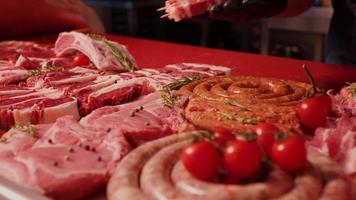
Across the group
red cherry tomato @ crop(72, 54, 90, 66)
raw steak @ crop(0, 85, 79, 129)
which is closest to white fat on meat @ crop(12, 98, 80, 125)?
raw steak @ crop(0, 85, 79, 129)

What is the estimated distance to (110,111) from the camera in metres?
2.28

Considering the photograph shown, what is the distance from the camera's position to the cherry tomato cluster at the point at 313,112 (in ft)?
6.81

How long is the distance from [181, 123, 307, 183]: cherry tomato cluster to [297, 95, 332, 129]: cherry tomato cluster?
1.89ft

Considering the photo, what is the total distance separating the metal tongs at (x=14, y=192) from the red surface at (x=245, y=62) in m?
1.87

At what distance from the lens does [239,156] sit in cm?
140

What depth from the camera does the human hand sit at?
8.45 feet

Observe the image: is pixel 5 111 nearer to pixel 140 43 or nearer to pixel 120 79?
pixel 120 79

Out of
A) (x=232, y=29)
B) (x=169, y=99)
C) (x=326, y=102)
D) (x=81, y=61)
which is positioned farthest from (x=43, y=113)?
(x=232, y=29)

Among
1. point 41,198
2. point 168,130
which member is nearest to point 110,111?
point 168,130

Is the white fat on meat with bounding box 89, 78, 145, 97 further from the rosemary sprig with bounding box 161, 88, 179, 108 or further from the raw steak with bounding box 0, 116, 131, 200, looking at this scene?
the raw steak with bounding box 0, 116, 131, 200

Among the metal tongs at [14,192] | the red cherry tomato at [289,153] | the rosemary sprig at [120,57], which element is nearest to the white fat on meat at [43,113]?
the metal tongs at [14,192]

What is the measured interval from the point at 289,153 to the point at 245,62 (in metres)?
2.07

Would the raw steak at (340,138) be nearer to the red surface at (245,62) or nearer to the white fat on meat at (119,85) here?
the red surface at (245,62)

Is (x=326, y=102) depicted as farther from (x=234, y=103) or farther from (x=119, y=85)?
(x=119, y=85)
